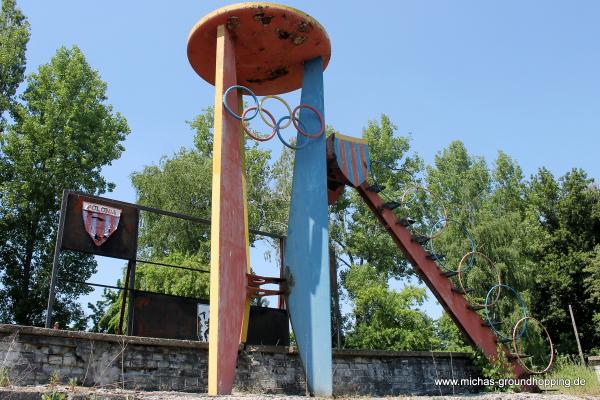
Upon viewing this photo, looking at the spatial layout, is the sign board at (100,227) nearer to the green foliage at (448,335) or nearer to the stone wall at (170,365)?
the stone wall at (170,365)

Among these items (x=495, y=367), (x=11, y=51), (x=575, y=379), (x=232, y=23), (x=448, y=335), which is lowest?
(x=575, y=379)

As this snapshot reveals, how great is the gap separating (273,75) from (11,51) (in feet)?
60.3

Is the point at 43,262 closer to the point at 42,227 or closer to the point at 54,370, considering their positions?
the point at 42,227

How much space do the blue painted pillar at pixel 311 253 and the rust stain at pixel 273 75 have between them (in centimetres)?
67

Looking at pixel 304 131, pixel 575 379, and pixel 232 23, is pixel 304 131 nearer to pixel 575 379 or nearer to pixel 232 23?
pixel 232 23

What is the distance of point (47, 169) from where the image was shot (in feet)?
74.3

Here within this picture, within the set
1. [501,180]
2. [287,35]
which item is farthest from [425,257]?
[501,180]

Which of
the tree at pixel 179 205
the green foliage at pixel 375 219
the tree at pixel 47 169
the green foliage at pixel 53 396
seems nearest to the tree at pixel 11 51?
the tree at pixel 47 169

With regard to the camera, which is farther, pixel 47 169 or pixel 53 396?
pixel 47 169

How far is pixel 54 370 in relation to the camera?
7422 millimetres

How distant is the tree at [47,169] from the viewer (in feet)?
73.4

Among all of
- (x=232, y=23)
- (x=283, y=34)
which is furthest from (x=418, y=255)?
(x=232, y=23)

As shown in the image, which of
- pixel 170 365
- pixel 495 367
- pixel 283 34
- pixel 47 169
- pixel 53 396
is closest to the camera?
pixel 53 396

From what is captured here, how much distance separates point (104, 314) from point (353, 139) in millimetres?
17134
